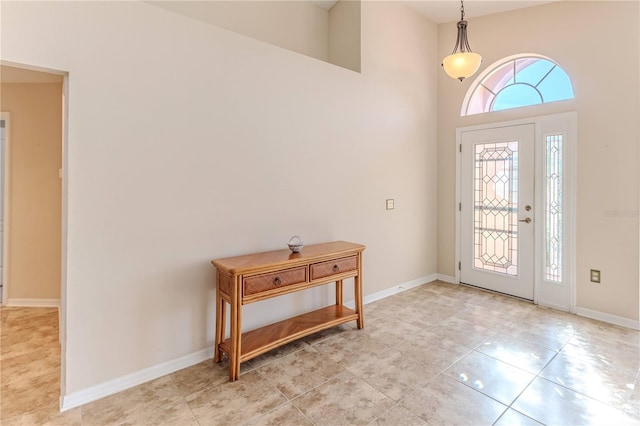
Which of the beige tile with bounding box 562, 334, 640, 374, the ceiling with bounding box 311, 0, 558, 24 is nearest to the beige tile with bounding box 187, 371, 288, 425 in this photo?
the beige tile with bounding box 562, 334, 640, 374

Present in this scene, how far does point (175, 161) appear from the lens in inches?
90.3

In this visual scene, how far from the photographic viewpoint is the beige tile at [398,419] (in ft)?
5.86

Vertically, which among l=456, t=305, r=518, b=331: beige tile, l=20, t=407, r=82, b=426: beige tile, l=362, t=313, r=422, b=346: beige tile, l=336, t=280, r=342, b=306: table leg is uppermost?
l=336, t=280, r=342, b=306: table leg

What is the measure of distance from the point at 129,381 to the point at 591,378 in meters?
3.19

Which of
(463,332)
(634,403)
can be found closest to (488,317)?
(463,332)

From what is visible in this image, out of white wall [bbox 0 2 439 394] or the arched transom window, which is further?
the arched transom window

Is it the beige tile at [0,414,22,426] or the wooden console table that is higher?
the wooden console table

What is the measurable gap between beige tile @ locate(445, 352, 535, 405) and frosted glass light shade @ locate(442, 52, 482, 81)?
2.31m

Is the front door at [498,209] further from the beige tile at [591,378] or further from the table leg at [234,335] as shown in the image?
the table leg at [234,335]

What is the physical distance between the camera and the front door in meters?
3.63

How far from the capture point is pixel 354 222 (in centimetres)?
350

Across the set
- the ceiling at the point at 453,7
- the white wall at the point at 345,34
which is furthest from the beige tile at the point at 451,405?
the ceiling at the point at 453,7

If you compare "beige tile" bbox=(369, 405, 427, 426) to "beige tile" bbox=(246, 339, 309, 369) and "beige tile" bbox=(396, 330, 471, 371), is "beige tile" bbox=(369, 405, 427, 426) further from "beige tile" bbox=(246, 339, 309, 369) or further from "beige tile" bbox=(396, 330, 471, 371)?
"beige tile" bbox=(246, 339, 309, 369)

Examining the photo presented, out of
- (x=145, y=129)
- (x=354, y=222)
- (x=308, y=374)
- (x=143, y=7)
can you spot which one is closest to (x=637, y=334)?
(x=354, y=222)
